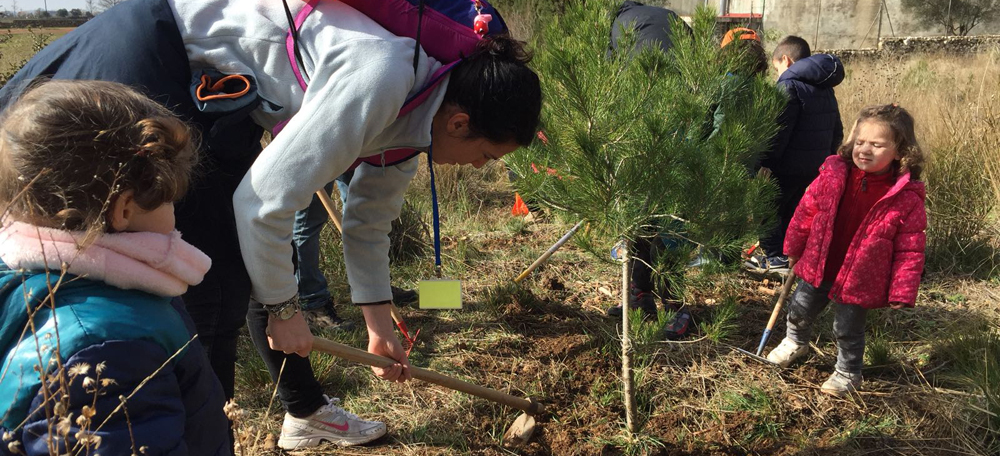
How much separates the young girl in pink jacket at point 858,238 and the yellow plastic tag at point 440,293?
169 centimetres

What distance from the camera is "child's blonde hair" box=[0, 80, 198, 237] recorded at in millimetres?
1040

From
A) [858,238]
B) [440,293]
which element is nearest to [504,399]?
[440,293]

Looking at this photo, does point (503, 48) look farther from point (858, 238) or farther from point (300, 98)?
point (858, 238)

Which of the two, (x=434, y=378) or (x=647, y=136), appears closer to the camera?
(x=647, y=136)

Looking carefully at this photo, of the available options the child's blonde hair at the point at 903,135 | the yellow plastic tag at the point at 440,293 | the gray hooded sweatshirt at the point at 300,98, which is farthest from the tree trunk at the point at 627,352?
the child's blonde hair at the point at 903,135

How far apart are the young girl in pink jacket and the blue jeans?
2.12 meters

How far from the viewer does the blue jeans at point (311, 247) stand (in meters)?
3.24

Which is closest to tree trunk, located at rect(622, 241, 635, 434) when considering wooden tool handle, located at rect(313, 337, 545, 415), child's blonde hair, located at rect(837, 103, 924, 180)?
wooden tool handle, located at rect(313, 337, 545, 415)

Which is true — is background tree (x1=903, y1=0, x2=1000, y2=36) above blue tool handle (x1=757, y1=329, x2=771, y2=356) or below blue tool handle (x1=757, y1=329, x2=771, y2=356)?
above

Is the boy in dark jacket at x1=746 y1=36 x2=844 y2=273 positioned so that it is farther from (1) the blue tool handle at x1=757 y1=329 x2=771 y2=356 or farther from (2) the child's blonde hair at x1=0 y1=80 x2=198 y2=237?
(2) the child's blonde hair at x1=0 y1=80 x2=198 y2=237

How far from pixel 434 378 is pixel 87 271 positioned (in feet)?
5.00

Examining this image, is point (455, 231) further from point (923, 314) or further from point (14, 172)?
point (14, 172)

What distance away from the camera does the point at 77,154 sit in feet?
3.44

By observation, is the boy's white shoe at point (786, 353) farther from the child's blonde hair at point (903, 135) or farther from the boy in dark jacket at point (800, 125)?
the boy in dark jacket at point (800, 125)
